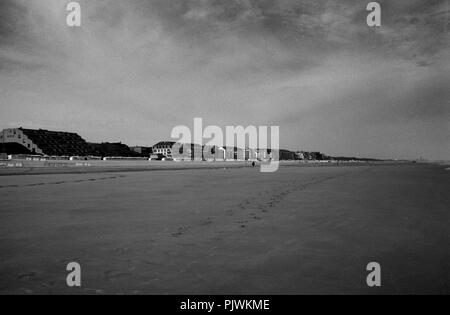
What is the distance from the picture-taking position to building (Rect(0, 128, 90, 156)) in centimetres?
7688

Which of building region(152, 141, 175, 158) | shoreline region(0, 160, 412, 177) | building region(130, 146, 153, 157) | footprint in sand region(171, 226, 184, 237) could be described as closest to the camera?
footprint in sand region(171, 226, 184, 237)

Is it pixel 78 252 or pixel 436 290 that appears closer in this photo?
pixel 436 290

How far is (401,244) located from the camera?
479 centimetres

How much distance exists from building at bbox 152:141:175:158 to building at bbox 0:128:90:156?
68.9m

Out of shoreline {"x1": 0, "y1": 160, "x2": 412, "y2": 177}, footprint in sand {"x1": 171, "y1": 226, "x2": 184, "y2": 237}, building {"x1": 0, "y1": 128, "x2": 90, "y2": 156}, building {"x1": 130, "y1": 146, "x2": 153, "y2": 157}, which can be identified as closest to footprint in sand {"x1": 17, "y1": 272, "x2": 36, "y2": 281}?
footprint in sand {"x1": 171, "y1": 226, "x2": 184, "y2": 237}

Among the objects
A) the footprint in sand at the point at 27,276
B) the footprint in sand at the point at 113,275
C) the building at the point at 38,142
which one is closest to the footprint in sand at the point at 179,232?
the footprint in sand at the point at 113,275

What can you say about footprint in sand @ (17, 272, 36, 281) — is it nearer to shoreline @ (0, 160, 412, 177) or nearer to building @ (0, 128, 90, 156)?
shoreline @ (0, 160, 412, 177)

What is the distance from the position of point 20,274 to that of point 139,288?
62.2 inches

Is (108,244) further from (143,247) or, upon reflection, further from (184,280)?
(184,280)

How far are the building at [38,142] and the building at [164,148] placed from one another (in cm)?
6885

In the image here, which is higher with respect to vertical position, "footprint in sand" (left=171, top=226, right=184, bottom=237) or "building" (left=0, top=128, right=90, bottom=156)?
"building" (left=0, top=128, right=90, bottom=156)

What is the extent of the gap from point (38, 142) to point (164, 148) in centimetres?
8395

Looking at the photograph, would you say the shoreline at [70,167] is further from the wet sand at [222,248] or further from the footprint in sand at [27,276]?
the footprint in sand at [27,276]
